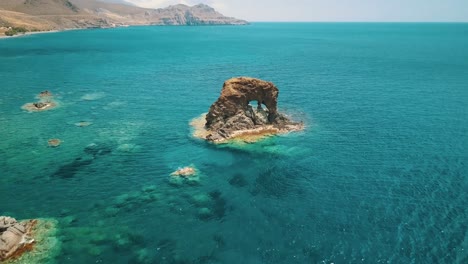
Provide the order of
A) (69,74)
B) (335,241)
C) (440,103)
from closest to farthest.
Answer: (335,241) → (440,103) → (69,74)

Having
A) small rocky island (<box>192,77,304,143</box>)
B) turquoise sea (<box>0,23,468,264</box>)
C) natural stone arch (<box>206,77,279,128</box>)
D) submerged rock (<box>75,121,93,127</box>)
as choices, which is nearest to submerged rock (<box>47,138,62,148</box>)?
turquoise sea (<box>0,23,468,264</box>)

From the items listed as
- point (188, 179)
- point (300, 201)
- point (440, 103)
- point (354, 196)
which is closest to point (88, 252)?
point (188, 179)

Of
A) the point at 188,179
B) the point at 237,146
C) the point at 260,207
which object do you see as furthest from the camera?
the point at 237,146

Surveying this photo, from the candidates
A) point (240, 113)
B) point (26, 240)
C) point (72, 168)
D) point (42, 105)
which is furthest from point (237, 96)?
point (42, 105)

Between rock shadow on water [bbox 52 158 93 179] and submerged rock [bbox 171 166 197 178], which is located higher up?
submerged rock [bbox 171 166 197 178]

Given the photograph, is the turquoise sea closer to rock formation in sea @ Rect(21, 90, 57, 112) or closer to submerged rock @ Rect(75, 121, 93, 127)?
submerged rock @ Rect(75, 121, 93, 127)

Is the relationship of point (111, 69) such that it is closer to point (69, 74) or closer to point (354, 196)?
point (69, 74)

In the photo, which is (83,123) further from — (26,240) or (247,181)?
(247,181)
